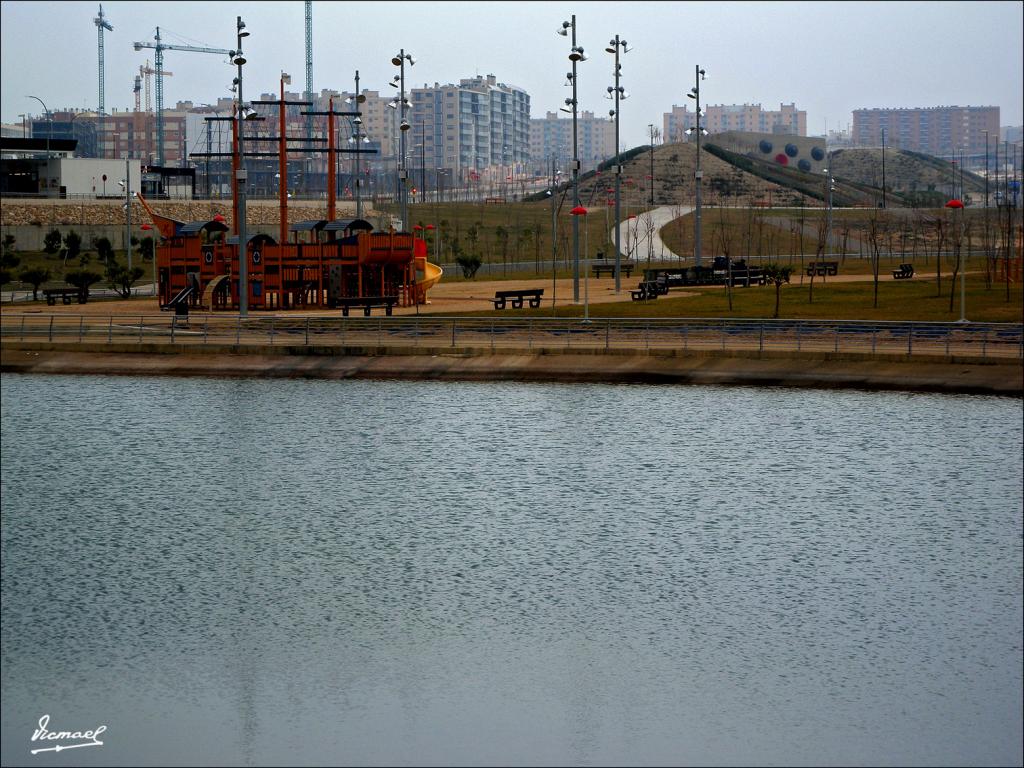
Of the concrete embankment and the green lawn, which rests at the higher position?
the green lawn

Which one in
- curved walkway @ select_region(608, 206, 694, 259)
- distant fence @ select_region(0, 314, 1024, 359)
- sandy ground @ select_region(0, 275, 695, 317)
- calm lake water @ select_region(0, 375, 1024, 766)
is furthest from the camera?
curved walkway @ select_region(608, 206, 694, 259)

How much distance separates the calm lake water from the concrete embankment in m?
1.06

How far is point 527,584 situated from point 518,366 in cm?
2160

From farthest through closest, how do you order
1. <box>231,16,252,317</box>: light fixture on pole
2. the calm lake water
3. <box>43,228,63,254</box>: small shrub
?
<box>43,228,63,254</box>: small shrub < <box>231,16,252,317</box>: light fixture on pole < the calm lake water

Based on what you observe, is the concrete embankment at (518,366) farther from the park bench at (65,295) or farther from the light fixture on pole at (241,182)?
the park bench at (65,295)

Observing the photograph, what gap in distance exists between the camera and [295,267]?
61.0 m

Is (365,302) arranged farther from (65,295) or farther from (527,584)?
(527,584)

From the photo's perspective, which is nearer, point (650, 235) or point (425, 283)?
point (425, 283)

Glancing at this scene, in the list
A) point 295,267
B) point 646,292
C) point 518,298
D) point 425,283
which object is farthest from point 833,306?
point 295,267

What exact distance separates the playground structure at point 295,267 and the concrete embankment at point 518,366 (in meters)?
9.69

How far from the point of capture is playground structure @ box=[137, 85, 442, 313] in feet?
199

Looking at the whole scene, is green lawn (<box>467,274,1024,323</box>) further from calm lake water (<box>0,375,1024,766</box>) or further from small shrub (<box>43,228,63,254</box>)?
small shrub (<box>43,228,63,254</box>)

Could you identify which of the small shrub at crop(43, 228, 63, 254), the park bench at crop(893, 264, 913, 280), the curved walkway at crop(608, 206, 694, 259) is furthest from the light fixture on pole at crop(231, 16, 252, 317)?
the curved walkway at crop(608, 206, 694, 259)

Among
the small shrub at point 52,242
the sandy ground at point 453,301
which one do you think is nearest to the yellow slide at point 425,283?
the sandy ground at point 453,301
